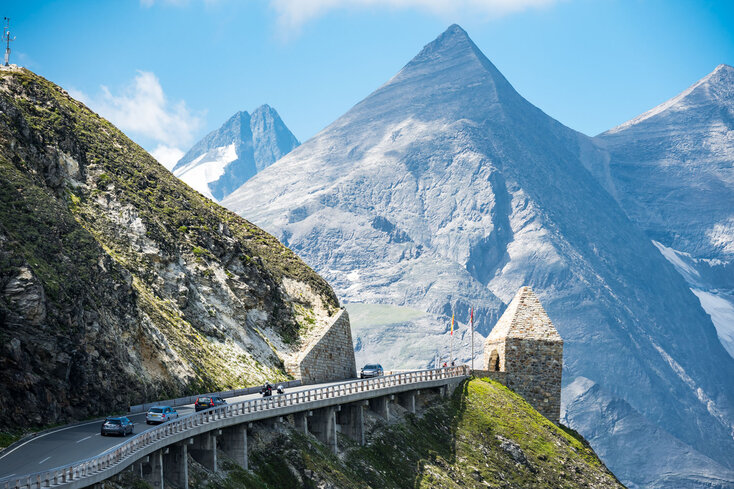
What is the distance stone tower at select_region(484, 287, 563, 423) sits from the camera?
338 feet

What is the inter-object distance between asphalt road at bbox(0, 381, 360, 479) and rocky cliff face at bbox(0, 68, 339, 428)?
8.12ft

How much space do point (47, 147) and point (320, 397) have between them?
36677mm

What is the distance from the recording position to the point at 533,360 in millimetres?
103250

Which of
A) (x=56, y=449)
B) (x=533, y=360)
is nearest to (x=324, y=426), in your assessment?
(x=56, y=449)

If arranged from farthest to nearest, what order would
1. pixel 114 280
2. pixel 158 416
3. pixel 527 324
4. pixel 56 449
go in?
1. pixel 527 324
2. pixel 114 280
3. pixel 158 416
4. pixel 56 449

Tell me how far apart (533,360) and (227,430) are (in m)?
48.6

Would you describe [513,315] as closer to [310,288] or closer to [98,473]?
[310,288]

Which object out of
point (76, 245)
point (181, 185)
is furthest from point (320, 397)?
point (181, 185)

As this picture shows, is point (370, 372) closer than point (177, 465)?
No

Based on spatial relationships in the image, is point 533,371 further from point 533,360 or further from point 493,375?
point 493,375

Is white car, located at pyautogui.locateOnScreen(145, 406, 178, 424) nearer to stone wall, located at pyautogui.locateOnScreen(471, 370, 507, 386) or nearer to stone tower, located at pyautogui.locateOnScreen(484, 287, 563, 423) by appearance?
stone wall, located at pyautogui.locateOnScreen(471, 370, 507, 386)

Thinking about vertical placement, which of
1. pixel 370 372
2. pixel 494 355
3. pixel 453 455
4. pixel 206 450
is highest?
pixel 206 450

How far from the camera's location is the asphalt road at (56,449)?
148ft

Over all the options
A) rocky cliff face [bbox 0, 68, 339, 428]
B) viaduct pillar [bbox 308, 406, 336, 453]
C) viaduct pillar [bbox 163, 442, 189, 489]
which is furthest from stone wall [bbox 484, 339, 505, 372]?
viaduct pillar [bbox 163, 442, 189, 489]
